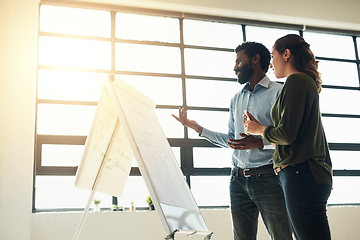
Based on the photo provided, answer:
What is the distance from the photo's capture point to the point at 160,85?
3.78 m

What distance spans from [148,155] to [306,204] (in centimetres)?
81

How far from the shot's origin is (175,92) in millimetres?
3809

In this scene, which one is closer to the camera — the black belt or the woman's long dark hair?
the woman's long dark hair

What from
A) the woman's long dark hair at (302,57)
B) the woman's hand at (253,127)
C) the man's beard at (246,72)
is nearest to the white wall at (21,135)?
the man's beard at (246,72)

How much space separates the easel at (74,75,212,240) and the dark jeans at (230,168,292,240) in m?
0.22

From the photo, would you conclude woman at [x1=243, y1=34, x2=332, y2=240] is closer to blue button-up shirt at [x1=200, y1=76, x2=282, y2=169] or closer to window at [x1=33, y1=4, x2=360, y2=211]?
blue button-up shirt at [x1=200, y1=76, x2=282, y2=169]

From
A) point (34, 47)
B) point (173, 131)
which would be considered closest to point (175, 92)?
point (173, 131)

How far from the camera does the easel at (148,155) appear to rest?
162 centimetres

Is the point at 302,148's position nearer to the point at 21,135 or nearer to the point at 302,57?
the point at 302,57

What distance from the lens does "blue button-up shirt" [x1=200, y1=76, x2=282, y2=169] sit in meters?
1.97

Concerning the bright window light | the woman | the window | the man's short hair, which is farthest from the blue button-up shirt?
the bright window light

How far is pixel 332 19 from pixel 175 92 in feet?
7.19

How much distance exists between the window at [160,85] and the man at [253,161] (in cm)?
146

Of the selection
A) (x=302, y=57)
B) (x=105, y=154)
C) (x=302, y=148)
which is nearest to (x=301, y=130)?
(x=302, y=148)
